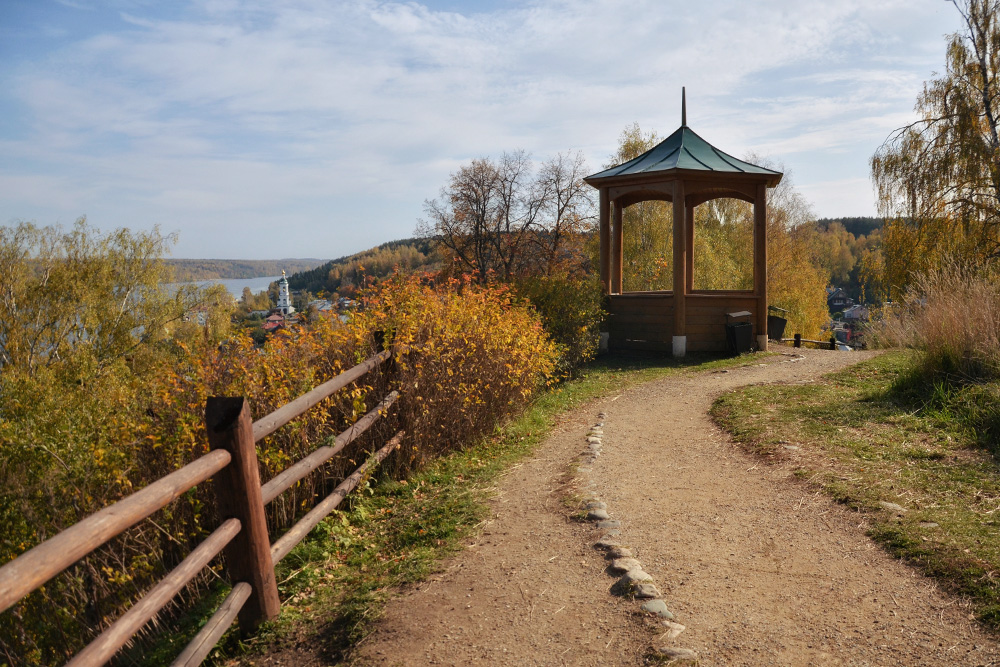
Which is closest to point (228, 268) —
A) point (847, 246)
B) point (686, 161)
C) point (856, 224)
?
point (686, 161)

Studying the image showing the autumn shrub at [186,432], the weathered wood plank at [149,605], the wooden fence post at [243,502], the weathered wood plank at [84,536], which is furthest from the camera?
the autumn shrub at [186,432]

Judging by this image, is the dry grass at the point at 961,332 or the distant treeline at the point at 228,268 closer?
the dry grass at the point at 961,332

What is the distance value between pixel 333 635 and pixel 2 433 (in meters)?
2.47

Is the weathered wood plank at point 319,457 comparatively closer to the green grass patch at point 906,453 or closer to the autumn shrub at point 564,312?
the green grass patch at point 906,453

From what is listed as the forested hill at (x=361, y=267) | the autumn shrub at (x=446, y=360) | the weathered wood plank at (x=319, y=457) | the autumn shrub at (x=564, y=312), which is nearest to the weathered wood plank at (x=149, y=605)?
the weathered wood plank at (x=319, y=457)

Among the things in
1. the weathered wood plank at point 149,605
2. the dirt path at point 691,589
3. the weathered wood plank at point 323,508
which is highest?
the weathered wood plank at point 149,605

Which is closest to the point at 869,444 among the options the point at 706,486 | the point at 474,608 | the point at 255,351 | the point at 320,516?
the point at 706,486

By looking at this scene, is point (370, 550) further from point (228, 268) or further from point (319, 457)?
point (228, 268)

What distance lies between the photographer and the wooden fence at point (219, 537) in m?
2.07

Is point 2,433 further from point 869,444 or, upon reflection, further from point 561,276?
point 561,276

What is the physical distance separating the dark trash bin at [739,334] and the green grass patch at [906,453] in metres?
3.69

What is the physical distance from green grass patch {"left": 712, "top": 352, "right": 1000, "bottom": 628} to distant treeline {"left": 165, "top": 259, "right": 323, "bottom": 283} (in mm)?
10531

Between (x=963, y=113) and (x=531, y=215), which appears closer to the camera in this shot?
(x=963, y=113)

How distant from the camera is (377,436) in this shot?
534 cm
